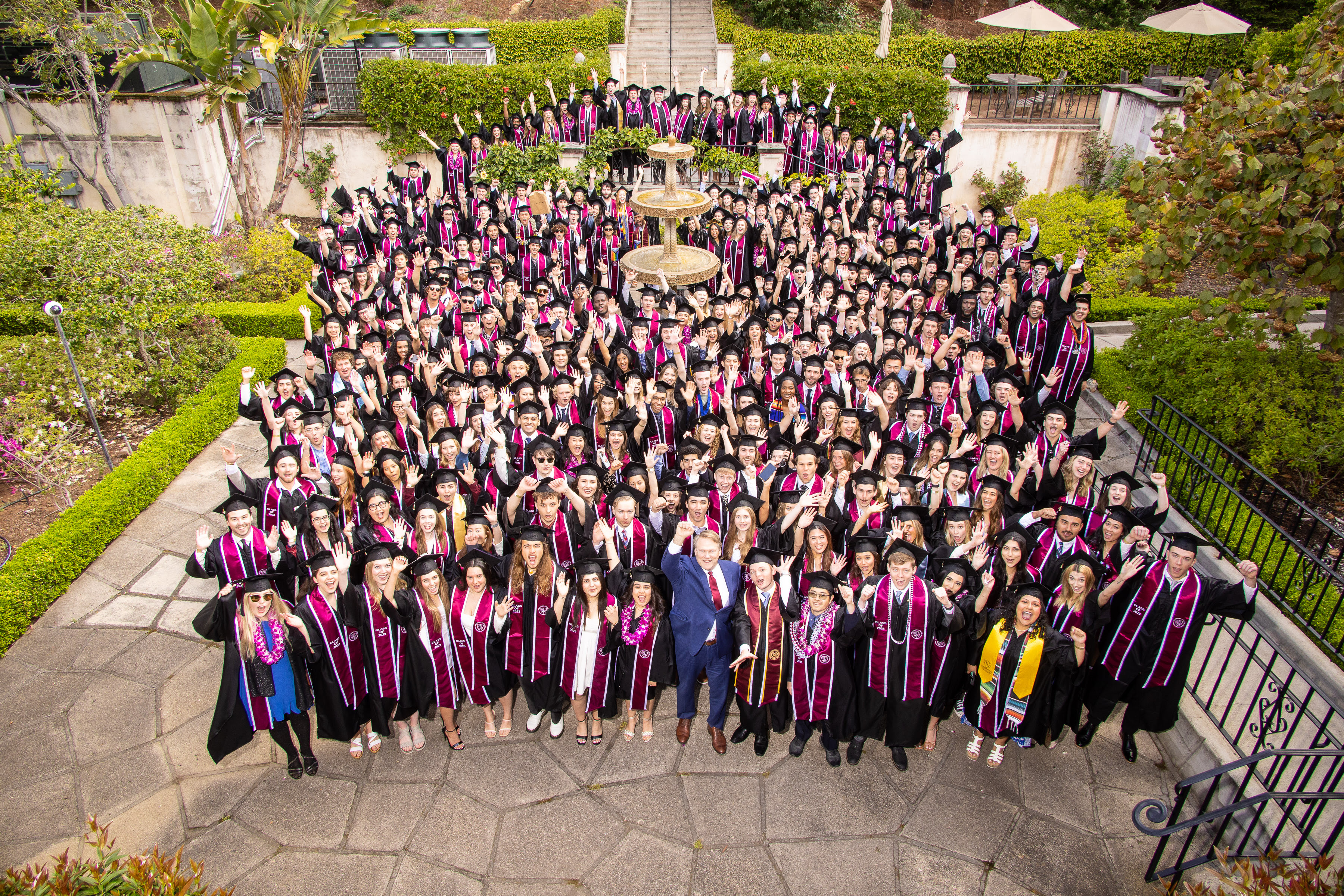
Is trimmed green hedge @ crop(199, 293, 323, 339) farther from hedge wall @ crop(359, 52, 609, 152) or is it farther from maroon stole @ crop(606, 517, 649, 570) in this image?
maroon stole @ crop(606, 517, 649, 570)

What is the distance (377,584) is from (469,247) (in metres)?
7.09

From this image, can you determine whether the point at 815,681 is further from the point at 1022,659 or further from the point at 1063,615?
the point at 1063,615

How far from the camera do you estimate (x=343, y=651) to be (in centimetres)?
517

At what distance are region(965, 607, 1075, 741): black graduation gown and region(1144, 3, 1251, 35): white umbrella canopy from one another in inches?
535

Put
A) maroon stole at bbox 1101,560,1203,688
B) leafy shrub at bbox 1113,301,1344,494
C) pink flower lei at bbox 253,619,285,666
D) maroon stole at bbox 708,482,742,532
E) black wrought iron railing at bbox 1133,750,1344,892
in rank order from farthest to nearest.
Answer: leafy shrub at bbox 1113,301,1344,494 < maroon stole at bbox 708,482,742,532 < maroon stole at bbox 1101,560,1203,688 < pink flower lei at bbox 253,619,285,666 < black wrought iron railing at bbox 1133,750,1344,892

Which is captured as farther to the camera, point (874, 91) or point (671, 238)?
point (874, 91)

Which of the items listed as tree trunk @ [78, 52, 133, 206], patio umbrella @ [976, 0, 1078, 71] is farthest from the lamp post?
patio umbrella @ [976, 0, 1078, 71]

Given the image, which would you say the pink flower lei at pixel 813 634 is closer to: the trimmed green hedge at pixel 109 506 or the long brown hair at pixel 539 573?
the long brown hair at pixel 539 573

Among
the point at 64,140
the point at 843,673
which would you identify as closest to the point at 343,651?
the point at 843,673

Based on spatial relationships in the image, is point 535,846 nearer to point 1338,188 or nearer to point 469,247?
point 1338,188

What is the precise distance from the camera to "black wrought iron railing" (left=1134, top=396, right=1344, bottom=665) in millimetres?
5801

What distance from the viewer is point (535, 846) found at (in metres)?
4.94

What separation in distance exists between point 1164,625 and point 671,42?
18142 millimetres

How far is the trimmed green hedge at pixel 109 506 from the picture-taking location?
6797 mm
